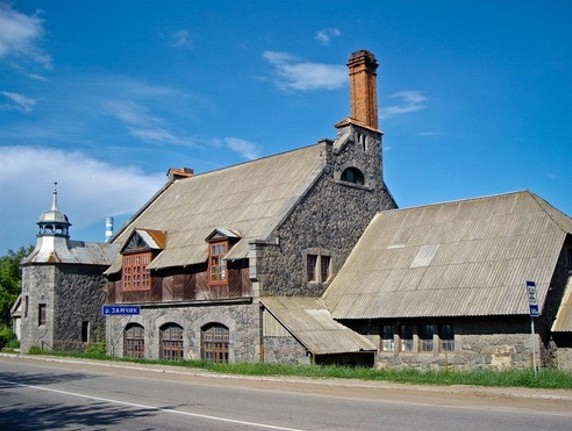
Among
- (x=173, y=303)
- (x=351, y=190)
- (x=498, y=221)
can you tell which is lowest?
(x=173, y=303)

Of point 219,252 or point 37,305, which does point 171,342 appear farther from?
→ point 37,305

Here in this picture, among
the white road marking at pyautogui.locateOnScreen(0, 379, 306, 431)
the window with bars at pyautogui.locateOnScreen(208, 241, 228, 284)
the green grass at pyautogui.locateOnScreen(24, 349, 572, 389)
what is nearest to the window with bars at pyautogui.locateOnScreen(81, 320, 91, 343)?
the window with bars at pyautogui.locateOnScreen(208, 241, 228, 284)

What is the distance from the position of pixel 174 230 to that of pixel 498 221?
16101 mm

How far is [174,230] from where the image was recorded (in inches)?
1371

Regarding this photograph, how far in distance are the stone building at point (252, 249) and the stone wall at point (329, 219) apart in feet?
0.16

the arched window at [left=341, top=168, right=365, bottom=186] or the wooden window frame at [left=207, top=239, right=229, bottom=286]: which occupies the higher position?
the arched window at [left=341, top=168, right=365, bottom=186]

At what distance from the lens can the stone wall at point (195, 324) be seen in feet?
89.4

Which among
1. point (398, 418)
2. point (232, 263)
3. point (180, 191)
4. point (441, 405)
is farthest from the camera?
point (180, 191)

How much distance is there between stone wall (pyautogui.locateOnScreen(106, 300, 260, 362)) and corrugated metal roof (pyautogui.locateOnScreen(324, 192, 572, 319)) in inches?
140

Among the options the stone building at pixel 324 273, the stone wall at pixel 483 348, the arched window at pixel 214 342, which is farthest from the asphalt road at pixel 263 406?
the arched window at pixel 214 342

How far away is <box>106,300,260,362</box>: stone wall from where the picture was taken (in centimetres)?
2723

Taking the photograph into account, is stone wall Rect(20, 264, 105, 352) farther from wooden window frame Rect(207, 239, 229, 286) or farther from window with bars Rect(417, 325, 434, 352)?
window with bars Rect(417, 325, 434, 352)

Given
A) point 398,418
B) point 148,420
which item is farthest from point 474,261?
point 148,420

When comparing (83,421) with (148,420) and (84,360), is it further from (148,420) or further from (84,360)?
(84,360)
